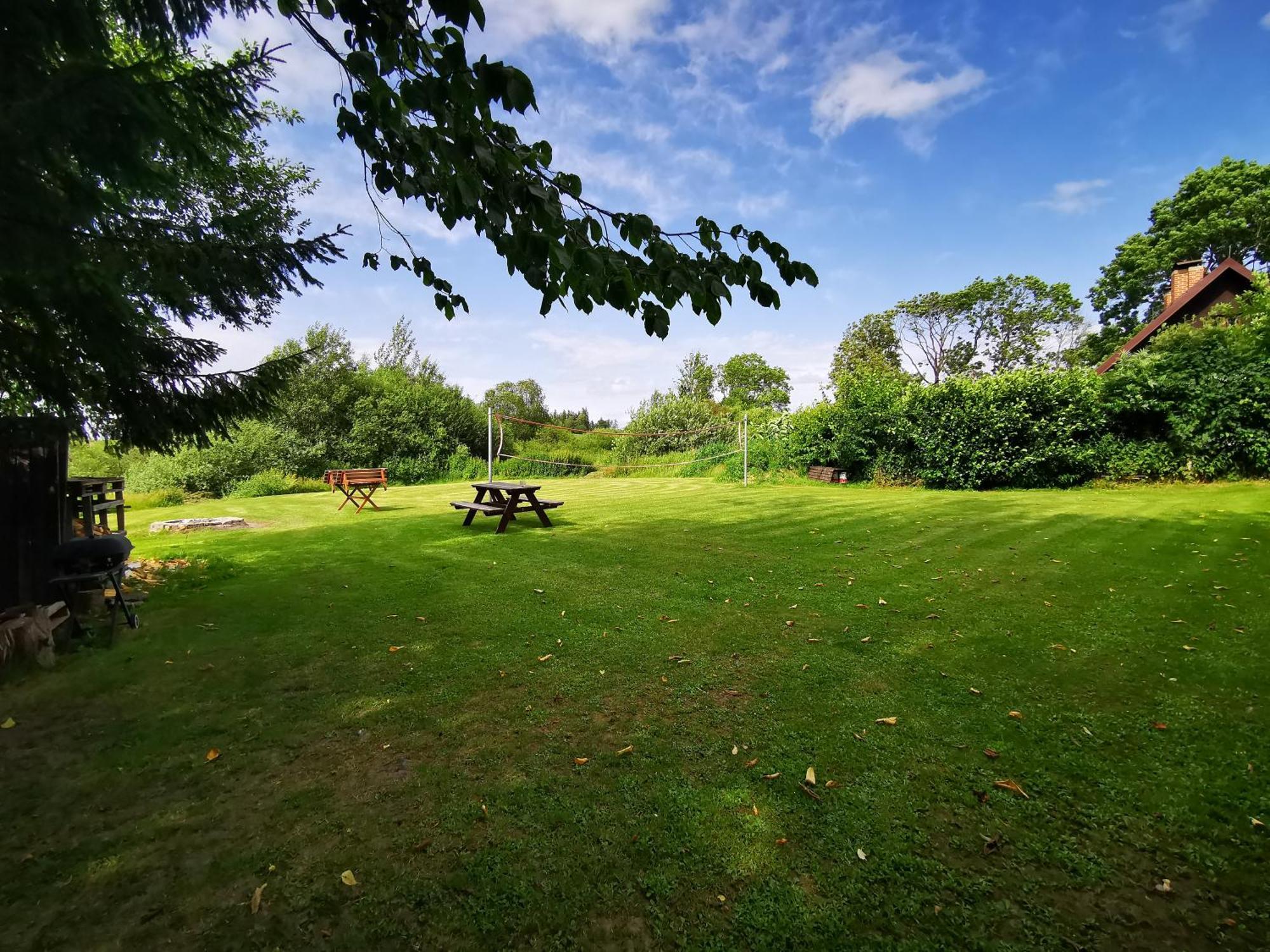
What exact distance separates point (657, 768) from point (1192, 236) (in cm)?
4191

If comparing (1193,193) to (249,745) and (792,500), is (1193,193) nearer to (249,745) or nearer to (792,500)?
(792,500)

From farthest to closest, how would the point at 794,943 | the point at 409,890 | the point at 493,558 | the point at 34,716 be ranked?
the point at 493,558, the point at 34,716, the point at 409,890, the point at 794,943

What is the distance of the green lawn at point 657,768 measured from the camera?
70.5 inches

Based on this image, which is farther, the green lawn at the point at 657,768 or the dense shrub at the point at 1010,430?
the dense shrub at the point at 1010,430

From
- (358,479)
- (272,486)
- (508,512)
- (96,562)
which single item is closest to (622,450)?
(272,486)

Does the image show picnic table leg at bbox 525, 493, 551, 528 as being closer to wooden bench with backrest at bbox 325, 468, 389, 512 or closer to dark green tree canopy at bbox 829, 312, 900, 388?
wooden bench with backrest at bbox 325, 468, 389, 512

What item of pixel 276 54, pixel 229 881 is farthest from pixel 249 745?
pixel 276 54

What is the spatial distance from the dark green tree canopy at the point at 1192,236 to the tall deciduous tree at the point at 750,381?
2809 cm

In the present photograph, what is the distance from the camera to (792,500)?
12.9m

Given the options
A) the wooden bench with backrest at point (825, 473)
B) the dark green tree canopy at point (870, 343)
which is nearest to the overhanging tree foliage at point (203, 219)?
the wooden bench with backrest at point (825, 473)

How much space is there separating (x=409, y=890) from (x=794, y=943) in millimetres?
1266

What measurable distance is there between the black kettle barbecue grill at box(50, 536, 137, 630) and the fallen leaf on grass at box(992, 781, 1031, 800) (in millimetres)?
6005

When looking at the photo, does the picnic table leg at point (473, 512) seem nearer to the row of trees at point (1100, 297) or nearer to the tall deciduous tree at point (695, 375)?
the row of trees at point (1100, 297)

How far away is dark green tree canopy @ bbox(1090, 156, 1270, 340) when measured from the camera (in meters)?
27.4
